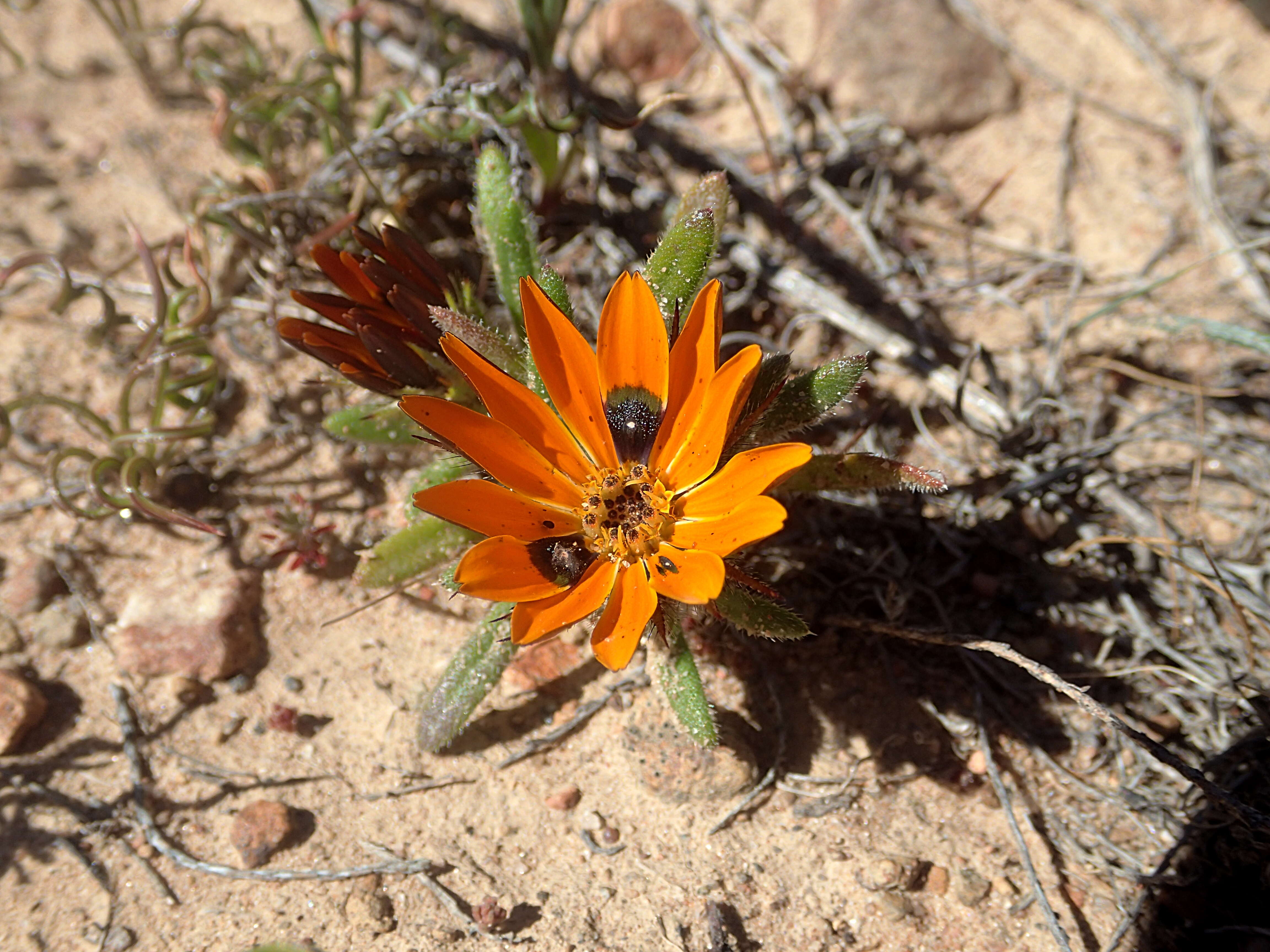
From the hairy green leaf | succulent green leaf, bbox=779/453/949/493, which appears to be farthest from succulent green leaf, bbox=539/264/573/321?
succulent green leaf, bbox=779/453/949/493

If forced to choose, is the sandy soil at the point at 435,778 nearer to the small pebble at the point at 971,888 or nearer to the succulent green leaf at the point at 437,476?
the small pebble at the point at 971,888

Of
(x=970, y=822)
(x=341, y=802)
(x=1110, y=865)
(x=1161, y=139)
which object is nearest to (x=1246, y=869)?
(x=1110, y=865)

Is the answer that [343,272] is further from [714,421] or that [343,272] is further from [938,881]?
[938,881]

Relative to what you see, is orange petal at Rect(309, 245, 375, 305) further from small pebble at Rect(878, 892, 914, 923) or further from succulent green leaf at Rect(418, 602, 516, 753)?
small pebble at Rect(878, 892, 914, 923)

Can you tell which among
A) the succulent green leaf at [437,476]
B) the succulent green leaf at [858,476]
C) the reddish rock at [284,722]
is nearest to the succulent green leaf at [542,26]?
the succulent green leaf at [437,476]

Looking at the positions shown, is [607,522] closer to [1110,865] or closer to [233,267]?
[1110,865]

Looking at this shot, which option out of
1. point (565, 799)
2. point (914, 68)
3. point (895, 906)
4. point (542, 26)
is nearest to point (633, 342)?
point (565, 799)
